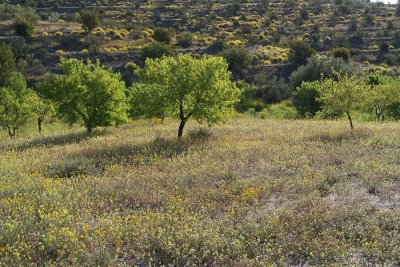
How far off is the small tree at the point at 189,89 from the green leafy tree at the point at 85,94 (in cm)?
526

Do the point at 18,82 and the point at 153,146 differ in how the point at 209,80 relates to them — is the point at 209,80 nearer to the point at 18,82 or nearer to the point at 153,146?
the point at 153,146

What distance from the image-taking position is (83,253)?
8.58m

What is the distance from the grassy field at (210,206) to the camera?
8.53 meters

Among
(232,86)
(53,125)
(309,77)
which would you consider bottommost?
(53,125)

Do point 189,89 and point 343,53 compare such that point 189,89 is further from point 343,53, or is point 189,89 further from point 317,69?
point 343,53

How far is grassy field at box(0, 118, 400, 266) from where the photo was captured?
8531 mm

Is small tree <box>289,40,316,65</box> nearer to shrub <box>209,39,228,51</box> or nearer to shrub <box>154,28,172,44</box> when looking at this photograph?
shrub <box>209,39,228,51</box>

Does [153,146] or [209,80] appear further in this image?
[209,80]

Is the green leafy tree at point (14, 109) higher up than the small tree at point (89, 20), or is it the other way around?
the small tree at point (89, 20)

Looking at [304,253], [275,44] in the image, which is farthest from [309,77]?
[304,253]

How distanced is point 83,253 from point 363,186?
8.74 m

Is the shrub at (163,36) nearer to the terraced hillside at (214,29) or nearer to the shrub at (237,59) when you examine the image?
the terraced hillside at (214,29)

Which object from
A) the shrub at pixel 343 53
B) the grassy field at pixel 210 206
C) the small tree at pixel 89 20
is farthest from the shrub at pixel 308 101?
the small tree at pixel 89 20

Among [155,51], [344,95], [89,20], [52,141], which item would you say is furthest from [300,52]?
[52,141]
